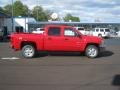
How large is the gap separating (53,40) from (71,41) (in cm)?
98

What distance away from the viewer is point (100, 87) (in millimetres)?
10227

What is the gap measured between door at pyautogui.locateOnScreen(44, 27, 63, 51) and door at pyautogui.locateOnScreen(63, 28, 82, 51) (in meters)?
0.28

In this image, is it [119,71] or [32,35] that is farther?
[32,35]

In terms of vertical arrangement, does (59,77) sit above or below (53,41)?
below

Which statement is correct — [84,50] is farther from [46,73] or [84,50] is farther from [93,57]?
[46,73]

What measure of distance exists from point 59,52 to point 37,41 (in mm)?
1537

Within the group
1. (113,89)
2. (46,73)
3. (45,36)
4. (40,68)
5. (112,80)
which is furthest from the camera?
(45,36)

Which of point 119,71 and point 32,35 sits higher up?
point 32,35

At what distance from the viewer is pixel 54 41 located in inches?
764

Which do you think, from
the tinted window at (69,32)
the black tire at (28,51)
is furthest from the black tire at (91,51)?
the black tire at (28,51)

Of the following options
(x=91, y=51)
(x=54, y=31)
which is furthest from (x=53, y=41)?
(x=91, y=51)

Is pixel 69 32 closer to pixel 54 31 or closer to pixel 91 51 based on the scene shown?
pixel 54 31

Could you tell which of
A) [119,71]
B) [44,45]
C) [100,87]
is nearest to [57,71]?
[119,71]

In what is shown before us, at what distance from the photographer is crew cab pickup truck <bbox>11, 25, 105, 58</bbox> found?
19359 millimetres
